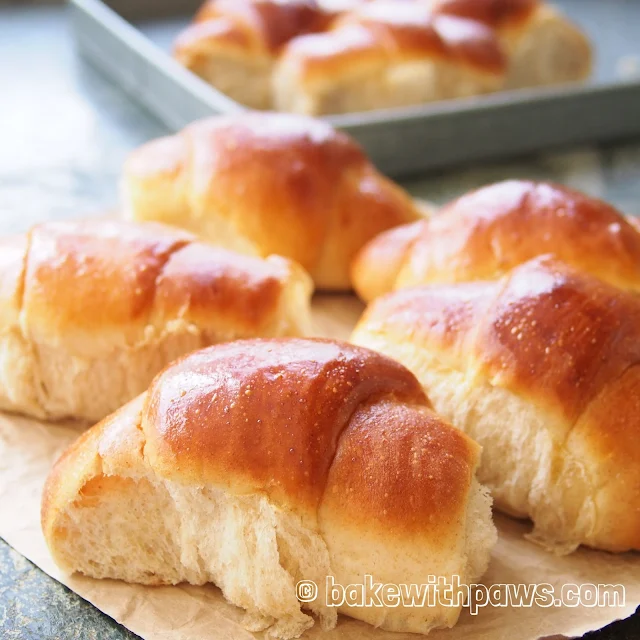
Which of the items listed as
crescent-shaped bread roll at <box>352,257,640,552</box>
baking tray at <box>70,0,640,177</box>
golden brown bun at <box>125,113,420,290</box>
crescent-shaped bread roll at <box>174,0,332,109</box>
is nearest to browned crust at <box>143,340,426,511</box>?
crescent-shaped bread roll at <box>352,257,640,552</box>

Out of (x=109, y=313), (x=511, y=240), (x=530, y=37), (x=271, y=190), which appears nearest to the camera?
(x=109, y=313)

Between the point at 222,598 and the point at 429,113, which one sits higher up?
the point at 429,113

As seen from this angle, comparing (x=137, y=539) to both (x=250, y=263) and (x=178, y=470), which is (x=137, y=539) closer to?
(x=178, y=470)

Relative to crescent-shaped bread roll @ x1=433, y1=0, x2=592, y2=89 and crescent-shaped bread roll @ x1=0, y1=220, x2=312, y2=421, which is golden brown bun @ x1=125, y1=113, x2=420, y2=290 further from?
crescent-shaped bread roll @ x1=433, y1=0, x2=592, y2=89

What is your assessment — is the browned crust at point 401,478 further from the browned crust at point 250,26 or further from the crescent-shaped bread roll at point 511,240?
the browned crust at point 250,26

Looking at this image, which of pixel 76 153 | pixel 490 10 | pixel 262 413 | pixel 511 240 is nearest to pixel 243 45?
pixel 76 153

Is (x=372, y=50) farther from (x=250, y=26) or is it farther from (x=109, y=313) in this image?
(x=109, y=313)

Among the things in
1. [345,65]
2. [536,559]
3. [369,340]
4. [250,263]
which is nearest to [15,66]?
[345,65]
